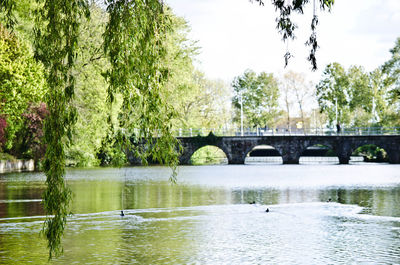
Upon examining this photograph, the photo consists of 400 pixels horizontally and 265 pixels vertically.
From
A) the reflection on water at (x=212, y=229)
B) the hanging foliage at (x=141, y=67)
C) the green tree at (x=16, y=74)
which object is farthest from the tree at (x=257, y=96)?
the hanging foliage at (x=141, y=67)

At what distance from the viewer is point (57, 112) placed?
7297 millimetres

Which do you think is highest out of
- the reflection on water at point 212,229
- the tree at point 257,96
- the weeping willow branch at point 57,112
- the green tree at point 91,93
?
the tree at point 257,96

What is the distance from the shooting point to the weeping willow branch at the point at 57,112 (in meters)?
7.17

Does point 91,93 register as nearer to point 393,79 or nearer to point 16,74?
point 16,74

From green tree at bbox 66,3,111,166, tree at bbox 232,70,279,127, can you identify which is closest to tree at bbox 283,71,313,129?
tree at bbox 232,70,279,127

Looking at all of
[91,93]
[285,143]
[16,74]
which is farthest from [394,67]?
[16,74]

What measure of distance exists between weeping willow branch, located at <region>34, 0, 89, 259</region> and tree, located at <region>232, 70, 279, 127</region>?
7421 cm

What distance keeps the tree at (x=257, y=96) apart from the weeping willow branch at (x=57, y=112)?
7421 centimetres

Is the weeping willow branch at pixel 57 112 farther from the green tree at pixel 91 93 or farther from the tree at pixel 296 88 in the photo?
the tree at pixel 296 88

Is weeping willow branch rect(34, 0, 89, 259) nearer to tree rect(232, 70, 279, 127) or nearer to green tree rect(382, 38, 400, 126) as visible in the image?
green tree rect(382, 38, 400, 126)

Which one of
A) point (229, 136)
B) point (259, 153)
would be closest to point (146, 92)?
point (229, 136)

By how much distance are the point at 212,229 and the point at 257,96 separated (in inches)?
2741

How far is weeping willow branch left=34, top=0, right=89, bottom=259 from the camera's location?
7172mm

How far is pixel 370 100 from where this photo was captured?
7656 cm
